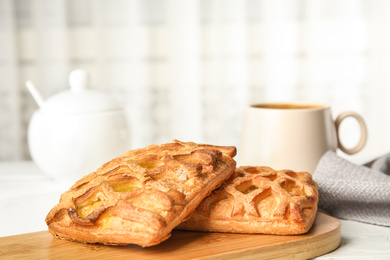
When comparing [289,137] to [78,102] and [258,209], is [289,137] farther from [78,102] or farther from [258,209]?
[78,102]

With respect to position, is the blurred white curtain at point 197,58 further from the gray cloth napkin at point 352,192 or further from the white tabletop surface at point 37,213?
the gray cloth napkin at point 352,192

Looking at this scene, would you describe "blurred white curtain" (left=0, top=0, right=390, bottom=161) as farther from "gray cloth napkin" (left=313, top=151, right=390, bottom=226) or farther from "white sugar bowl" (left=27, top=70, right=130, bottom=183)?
"gray cloth napkin" (left=313, top=151, right=390, bottom=226)

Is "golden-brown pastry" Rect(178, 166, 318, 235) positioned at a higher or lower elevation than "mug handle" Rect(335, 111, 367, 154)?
lower

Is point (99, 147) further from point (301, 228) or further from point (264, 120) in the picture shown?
point (301, 228)

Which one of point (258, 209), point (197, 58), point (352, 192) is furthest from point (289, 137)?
point (197, 58)

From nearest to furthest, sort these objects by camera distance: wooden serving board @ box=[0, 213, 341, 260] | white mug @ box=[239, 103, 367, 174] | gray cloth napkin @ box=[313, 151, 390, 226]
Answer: wooden serving board @ box=[0, 213, 341, 260] → gray cloth napkin @ box=[313, 151, 390, 226] → white mug @ box=[239, 103, 367, 174]

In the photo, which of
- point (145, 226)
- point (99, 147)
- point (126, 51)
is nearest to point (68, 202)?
point (145, 226)

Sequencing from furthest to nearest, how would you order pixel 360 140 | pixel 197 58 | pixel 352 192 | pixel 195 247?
pixel 197 58 < pixel 360 140 < pixel 352 192 < pixel 195 247

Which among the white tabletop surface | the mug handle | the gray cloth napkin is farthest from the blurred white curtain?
the gray cloth napkin
